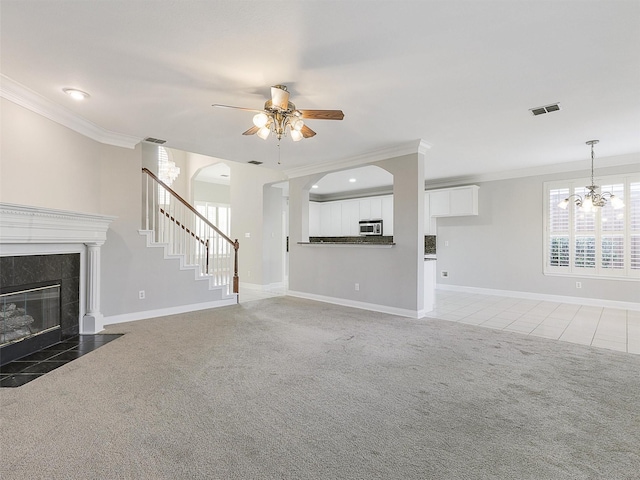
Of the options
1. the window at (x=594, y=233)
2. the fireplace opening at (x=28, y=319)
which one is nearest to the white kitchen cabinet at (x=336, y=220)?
the window at (x=594, y=233)

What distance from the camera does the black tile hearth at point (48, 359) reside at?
2.71 m

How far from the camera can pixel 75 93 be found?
10.4 feet

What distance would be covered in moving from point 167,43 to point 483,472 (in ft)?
10.9

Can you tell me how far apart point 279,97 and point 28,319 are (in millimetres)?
3418

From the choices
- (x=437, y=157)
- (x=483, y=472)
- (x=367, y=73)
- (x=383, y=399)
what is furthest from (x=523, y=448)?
(x=437, y=157)

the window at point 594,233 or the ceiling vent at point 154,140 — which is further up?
the ceiling vent at point 154,140

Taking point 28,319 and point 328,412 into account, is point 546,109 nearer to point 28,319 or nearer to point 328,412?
point 328,412

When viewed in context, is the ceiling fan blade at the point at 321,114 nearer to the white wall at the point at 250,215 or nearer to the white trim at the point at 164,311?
the white trim at the point at 164,311

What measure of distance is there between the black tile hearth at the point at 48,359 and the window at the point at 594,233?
7356 millimetres

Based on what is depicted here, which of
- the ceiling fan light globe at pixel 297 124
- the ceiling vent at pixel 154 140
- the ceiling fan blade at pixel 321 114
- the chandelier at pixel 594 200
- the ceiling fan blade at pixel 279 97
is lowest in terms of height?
the chandelier at pixel 594 200

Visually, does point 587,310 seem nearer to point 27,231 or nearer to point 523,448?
point 523,448

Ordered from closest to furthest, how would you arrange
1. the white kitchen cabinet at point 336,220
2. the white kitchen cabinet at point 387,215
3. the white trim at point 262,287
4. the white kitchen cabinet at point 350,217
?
1. the white trim at point 262,287
2. the white kitchen cabinet at point 387,215
3. the white kitchen cabinet at point 350,217
4. the white kitchen cabinet at point 336,220

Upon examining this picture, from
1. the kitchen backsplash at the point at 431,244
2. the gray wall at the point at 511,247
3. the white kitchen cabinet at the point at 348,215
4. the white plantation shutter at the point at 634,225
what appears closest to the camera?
the white plantation shutter at the point at 634,225

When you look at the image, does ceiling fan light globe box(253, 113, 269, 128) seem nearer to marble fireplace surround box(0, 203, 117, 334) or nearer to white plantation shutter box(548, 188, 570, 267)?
marble fireplace surround box(0, 203, 117, 334)
